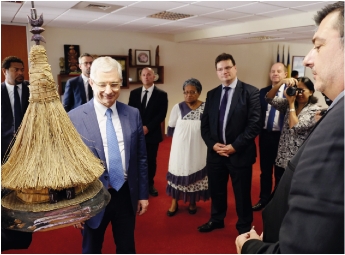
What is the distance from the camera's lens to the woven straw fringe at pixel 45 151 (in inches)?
27.8

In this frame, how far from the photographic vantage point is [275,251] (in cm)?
79

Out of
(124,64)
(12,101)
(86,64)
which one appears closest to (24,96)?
(12,101)

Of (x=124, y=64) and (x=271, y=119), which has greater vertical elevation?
(x=124, y=64)

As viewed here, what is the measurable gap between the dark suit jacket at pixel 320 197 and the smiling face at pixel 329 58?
11 centimetres

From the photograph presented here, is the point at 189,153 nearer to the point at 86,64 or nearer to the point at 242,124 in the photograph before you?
the point at 242,124

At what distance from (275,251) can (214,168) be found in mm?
1939

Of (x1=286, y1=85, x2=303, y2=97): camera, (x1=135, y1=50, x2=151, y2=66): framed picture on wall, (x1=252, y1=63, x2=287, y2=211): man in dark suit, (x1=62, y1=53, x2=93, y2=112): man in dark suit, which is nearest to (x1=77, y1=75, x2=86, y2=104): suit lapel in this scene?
(x1=62, y1=53, x2=93, y2=112): man in dark suit

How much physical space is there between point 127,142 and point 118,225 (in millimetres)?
497

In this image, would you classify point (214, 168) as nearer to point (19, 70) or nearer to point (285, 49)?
point (19, 70)

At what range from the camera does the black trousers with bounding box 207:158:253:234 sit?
2633 millimetres

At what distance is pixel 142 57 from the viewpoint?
23.3ft

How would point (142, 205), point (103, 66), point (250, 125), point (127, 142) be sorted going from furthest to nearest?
point (250, 125), point (142, 205), point (127, 142), point (103, 66)

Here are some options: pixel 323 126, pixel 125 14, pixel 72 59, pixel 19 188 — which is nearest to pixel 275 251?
pixel 323 126

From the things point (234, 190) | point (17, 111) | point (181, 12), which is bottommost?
point (234, 190)
